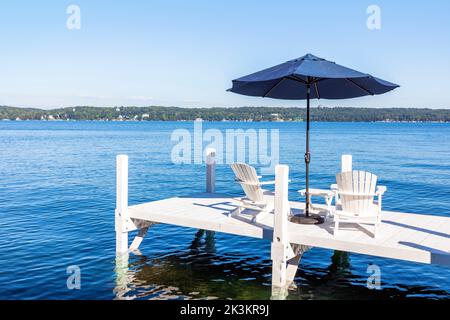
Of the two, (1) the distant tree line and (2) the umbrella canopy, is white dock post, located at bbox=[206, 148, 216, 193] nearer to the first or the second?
(2) the umbrella canopy

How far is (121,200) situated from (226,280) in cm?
267

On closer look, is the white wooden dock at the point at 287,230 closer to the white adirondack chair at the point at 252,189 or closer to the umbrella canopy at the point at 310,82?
the white adirondack chair at the point at 252,189

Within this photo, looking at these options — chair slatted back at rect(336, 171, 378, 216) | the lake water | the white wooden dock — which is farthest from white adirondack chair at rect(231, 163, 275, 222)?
A: the lake water

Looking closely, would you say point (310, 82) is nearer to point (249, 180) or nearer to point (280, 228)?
point (249, 180)

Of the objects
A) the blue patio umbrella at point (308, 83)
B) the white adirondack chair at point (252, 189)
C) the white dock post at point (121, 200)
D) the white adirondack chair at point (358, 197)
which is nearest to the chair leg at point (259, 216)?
the white adirondack chair at point (252, 189)

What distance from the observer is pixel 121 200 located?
8680 mm

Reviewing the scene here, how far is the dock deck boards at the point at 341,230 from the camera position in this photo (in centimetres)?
620

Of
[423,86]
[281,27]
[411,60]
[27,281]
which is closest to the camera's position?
[27,281]

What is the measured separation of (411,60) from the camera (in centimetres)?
2888

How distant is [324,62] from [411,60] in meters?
24.7

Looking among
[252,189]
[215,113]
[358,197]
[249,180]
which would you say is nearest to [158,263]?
[252,189]

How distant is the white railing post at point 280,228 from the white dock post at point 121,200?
3334 millimetres

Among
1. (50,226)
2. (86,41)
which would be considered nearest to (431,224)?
(50,226)
